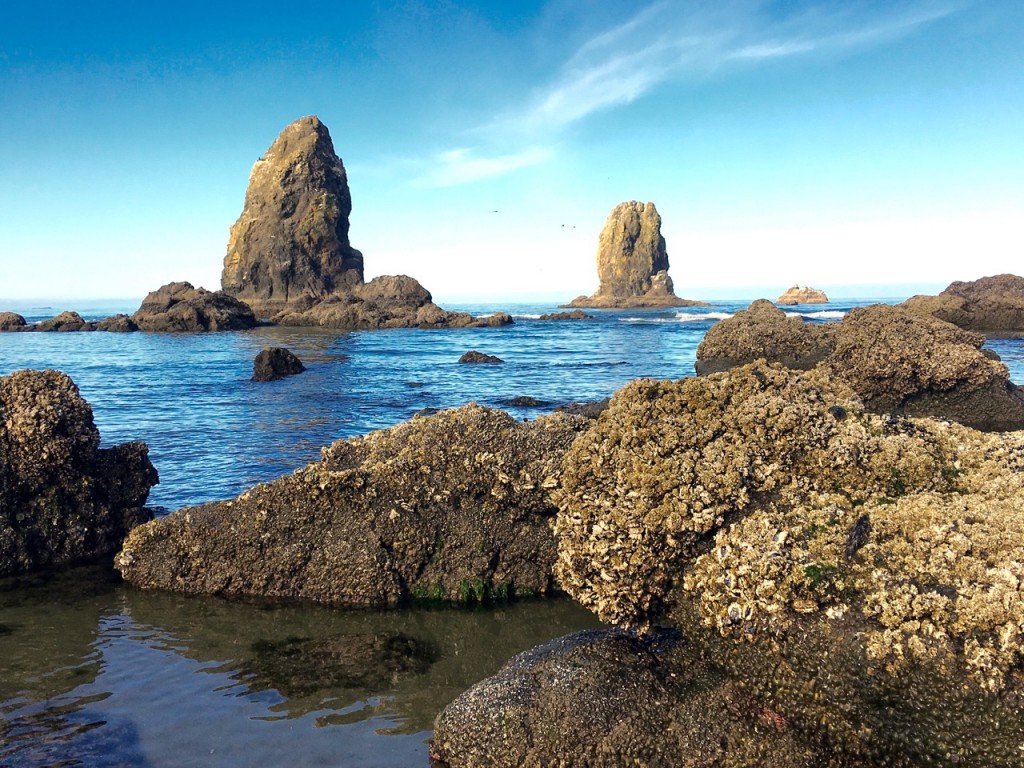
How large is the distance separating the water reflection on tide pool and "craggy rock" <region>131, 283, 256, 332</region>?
64503mm

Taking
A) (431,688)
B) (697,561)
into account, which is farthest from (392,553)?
(697,561)

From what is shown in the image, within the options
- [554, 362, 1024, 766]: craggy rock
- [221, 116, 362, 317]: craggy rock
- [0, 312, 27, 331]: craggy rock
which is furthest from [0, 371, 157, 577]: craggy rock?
[221, 116, 362, 317]: craggy rock

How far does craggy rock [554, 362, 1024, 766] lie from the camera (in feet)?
12.8

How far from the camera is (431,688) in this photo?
5.68 meters

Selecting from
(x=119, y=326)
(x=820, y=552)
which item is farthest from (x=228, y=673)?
(x=119, y=326)

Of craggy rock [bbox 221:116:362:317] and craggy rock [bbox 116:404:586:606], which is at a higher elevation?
craggy rock [bbox 221:116:362:317]

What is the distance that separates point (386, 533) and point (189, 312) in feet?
217

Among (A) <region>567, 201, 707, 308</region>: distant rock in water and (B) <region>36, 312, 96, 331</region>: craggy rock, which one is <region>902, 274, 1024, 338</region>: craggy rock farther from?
(A) <region>567, 201, 707, 308</region>: distant rock in water

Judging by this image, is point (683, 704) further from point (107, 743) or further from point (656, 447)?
point (107, 743)

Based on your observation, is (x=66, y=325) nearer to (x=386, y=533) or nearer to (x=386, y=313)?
(x=386, y=313)

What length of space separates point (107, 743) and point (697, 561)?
13.8 ft

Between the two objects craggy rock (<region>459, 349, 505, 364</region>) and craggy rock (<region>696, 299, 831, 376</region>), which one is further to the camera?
craggy rock (<region>459, 349, 505, 364</region>)

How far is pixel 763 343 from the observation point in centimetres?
2425

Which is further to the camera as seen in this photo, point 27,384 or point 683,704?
point 27,384
